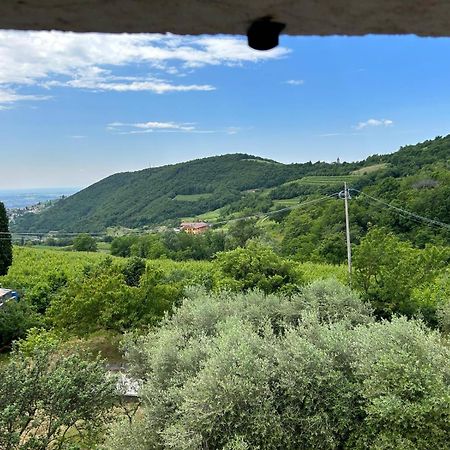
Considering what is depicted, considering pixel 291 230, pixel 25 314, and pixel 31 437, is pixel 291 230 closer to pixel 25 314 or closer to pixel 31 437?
pixel 25 314

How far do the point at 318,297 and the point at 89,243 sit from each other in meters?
31.6

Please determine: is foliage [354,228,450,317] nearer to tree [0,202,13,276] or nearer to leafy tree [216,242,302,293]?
leafy tree [216,242,302,293]

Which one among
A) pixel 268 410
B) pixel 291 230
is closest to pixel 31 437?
pixel 268 410

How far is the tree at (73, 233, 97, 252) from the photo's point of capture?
135 ft

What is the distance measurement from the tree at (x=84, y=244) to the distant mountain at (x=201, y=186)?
12755 millimetres

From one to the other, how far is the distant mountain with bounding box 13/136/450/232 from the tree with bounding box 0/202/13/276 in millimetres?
29425

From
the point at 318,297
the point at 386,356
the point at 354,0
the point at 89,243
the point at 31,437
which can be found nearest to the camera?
the point at 354,0

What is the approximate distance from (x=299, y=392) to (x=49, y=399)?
503cm

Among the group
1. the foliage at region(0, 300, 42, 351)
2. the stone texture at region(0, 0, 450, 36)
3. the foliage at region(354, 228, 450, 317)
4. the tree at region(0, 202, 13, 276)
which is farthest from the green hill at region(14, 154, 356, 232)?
the stone texture at region(0, 0, 450, 36)

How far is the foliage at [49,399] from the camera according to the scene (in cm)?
836

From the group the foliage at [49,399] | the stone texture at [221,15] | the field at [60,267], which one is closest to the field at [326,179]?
the field at [60,267]

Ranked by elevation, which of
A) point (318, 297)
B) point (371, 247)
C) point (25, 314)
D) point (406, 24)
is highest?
point (406, 24)

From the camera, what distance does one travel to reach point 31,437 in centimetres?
825

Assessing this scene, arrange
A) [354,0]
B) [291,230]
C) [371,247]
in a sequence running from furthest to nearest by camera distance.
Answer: [291,230] → [371,247] → [354,0]
